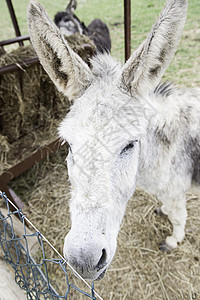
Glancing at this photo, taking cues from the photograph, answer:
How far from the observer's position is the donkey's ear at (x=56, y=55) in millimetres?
1387

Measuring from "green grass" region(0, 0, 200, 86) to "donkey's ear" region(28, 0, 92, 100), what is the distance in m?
3.19

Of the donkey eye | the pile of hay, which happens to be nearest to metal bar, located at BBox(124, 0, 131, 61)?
the pile of hay

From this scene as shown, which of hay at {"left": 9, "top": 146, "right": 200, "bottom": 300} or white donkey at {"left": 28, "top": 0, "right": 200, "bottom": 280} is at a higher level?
white donkey at {"left": 28, "top": 0, "right": 200, "bottom": 280}

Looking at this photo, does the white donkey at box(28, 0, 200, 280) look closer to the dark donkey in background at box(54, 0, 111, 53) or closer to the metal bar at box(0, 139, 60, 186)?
the metal bar at box(0, 139, 60, 186)

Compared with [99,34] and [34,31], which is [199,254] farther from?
[99,34]

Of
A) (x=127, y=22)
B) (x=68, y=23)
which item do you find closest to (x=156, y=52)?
(x=127, y=22)

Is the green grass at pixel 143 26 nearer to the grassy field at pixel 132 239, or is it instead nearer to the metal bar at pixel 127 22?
the metal bar at pixel 127 22

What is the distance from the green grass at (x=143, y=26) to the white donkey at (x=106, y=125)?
10.2 ft

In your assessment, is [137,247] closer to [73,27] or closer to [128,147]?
[128,147]

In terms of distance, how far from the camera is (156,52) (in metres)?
1.36

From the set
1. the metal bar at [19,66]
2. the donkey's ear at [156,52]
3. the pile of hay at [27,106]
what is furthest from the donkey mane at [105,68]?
the pile of hay at [27,106]

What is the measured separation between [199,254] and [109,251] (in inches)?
84.1

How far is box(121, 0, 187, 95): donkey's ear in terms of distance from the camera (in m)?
1.24

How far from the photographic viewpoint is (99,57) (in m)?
1.86
